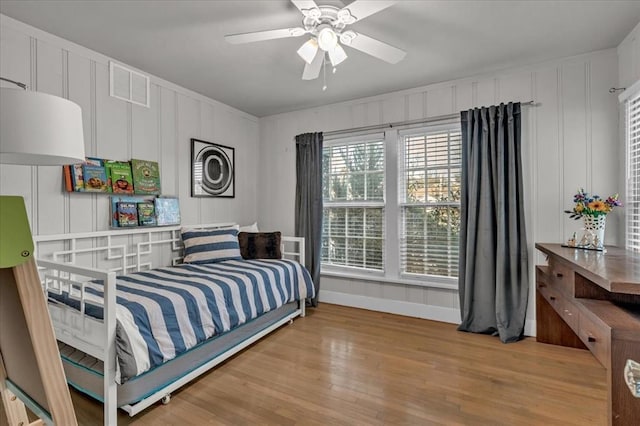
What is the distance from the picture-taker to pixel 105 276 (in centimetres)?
158

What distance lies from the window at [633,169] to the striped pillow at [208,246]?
327 cm

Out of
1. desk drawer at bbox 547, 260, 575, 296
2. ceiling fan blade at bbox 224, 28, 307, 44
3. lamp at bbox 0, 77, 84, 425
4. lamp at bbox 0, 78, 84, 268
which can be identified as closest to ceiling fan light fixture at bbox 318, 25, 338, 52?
ceiling fan blade at bbox 224, 28, 307, 44

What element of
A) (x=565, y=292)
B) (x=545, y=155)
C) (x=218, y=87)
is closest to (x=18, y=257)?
(x=565, y=292)

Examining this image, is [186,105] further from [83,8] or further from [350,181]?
[350,181]

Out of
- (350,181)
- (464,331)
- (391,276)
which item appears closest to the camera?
(464,331)

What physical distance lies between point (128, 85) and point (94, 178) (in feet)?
2.90

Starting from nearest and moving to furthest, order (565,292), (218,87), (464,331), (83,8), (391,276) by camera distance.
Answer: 1. (565,292)
2. (83,8)
3. (464,331)
4. (218,87)
5. (391,276)

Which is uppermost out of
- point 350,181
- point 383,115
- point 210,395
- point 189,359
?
point 383,115

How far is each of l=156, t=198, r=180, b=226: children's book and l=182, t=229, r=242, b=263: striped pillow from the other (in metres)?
0.16

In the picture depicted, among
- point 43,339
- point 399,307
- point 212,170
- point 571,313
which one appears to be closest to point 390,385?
point 571,313

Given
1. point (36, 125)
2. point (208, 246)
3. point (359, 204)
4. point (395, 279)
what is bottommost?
point (395, 279)

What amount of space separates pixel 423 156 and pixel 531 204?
42.4 inches

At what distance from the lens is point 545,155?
2.78 m

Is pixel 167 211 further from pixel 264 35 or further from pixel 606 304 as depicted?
pixel 606 304
